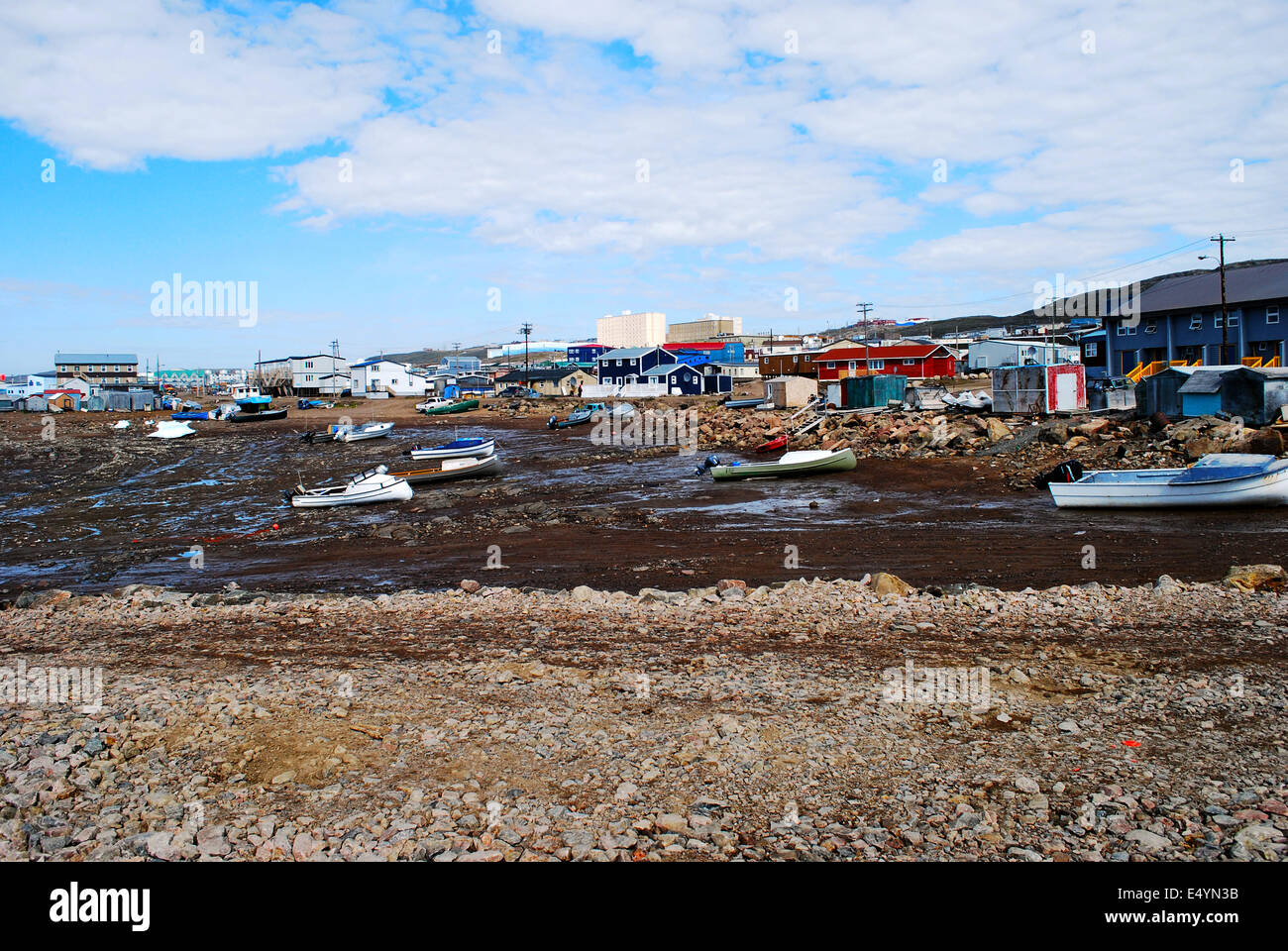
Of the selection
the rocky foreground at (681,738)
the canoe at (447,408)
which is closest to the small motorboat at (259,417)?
the canoe at (447,408)

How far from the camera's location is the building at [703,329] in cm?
16250

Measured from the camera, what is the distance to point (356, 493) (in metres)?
31.4

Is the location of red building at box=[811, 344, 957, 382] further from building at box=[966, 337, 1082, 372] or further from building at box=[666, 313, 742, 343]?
building at box=[666, 313, 742, 343]

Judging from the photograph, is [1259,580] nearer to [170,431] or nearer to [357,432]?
[357,432]

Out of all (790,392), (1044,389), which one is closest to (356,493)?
(1044,389)

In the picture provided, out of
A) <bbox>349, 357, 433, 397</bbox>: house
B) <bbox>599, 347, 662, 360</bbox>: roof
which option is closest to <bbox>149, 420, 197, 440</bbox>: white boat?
<bbox>349, 357, 433, 397</bbox>: house

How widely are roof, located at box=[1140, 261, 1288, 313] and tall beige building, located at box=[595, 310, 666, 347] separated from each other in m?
116

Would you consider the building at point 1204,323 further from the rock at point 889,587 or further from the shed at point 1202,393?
the rock at point 889,587

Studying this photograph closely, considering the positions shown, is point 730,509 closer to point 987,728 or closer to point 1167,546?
point 1167,546

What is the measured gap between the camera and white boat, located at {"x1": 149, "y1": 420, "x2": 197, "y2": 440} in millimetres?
65688

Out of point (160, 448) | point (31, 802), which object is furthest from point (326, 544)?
point (160, 448)

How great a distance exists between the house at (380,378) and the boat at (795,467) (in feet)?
256

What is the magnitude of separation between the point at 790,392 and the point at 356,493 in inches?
1487
